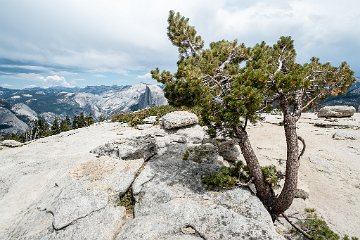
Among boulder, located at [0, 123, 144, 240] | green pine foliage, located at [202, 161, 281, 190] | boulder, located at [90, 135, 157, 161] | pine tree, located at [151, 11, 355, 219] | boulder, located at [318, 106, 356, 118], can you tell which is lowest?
boulder, located at [0, 123, 144, 240]

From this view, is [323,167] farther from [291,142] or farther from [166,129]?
[166,129]

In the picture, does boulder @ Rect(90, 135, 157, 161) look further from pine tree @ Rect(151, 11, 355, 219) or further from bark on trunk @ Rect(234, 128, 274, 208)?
bark on trunk @ Rect(234, 128, 274, 208)

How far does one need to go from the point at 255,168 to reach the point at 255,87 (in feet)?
18.2

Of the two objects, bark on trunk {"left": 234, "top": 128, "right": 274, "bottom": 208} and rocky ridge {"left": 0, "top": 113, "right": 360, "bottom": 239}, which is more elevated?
bark on trunk {"left": 234, "top": 128, "right": 274, "bottom": 208}

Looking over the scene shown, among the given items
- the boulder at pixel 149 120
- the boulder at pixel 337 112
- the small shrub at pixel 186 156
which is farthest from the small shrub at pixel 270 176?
the boulder at pixel 337 112

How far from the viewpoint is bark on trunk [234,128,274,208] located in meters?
17.0

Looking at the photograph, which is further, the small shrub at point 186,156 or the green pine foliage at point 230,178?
the small shrub at point 186,156

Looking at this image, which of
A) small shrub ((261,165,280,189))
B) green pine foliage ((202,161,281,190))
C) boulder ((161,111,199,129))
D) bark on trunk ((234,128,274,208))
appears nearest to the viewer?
green pine foliage ((202,161,281,190))

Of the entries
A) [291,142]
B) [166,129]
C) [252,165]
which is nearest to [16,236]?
[252,165]

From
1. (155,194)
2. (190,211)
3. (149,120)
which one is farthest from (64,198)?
(149,120)

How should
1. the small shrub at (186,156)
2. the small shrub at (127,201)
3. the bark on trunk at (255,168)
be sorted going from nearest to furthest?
the bark on trunk at (255,168)
the small shrub at (127,201)
the small shrub at (186,156)

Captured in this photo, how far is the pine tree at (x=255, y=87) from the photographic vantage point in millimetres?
14125

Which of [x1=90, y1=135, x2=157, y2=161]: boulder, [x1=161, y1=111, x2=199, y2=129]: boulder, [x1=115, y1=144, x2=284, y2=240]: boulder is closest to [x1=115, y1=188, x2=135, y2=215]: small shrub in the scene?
[x1=115, y1=144, x2=284, y2=240]: boulder

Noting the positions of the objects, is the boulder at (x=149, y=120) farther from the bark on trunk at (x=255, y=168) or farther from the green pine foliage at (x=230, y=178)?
the bark on trunk at (x=255, y=168)
